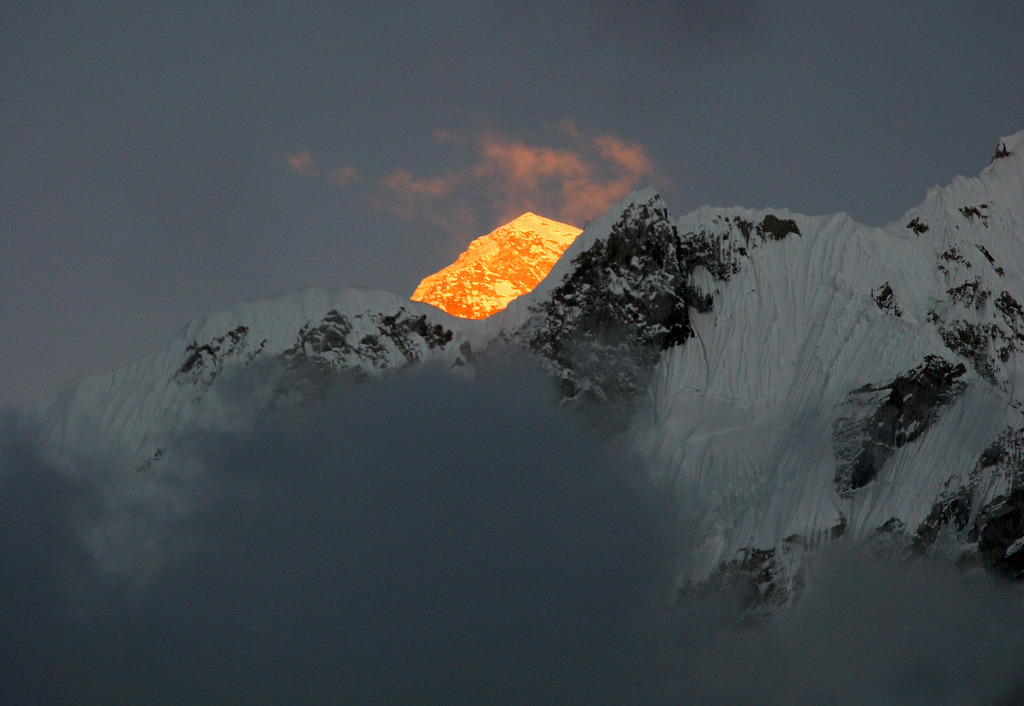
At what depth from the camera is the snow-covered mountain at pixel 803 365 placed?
16700 cm

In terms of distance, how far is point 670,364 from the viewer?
183m

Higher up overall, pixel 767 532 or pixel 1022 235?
pixel 1022 235

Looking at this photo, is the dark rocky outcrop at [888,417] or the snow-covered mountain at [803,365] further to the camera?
the dark rocky outcrop at [888,417]

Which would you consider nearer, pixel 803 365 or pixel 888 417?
pixel 888 417

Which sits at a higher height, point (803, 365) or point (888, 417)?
point (803, 365)

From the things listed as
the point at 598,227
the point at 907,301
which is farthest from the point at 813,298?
the point at 598,227

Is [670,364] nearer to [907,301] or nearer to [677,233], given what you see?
[677,233]

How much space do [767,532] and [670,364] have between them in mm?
27773

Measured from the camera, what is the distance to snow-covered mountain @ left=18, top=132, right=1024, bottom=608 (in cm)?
16700

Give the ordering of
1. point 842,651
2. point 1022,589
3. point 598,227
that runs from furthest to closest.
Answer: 1. point 598,227
2. point 842,651
3. point 1022,589

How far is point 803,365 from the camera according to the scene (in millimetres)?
182750

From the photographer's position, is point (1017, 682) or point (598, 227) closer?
point (1017, 682)

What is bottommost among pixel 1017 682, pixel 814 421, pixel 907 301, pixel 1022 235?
pixel 1017 682

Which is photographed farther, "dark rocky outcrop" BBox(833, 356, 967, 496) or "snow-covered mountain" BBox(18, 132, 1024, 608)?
"dark rocky outcrop" BBox(833, 356, 967, 496)
